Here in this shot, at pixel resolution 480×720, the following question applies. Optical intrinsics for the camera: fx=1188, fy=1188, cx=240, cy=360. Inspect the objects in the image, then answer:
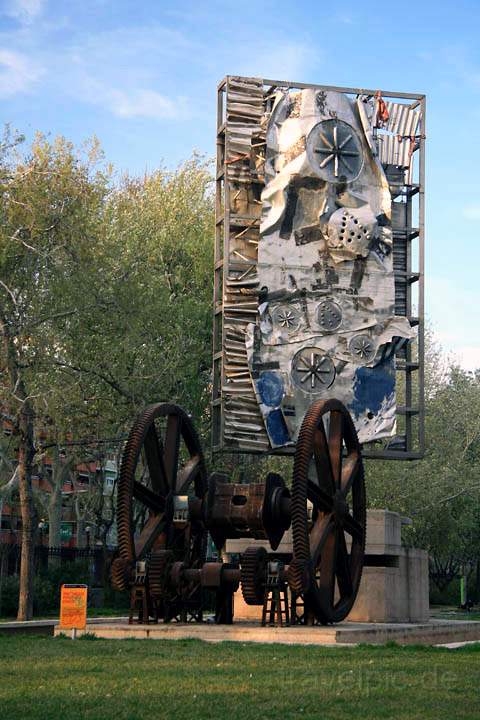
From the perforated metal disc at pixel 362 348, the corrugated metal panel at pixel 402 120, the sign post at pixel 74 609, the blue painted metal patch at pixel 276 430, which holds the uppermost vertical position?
the corrugated metal panel at pixel 402 120

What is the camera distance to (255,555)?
22.4 metres

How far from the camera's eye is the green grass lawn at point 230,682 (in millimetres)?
12013

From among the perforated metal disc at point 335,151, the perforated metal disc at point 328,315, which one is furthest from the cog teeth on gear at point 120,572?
the perforated metal disc at point 335,151

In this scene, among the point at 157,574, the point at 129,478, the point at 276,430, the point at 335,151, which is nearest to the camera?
the point at 157,574

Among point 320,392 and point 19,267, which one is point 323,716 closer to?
point 320,392

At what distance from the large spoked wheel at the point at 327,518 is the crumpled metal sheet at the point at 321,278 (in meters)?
6.71

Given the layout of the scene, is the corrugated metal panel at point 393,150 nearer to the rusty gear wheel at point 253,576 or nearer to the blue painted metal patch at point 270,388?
the blue painted metal patch at point 270,388

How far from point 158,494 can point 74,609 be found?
326cm

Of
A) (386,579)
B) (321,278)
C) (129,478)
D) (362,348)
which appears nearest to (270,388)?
(362,348)

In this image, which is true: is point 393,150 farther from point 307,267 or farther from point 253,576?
point 253,576

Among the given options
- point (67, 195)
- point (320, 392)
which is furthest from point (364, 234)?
point (67, 195)

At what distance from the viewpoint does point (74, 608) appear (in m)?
22.2

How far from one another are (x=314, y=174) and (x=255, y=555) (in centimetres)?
1445

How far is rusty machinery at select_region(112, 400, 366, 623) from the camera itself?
22.4 m
